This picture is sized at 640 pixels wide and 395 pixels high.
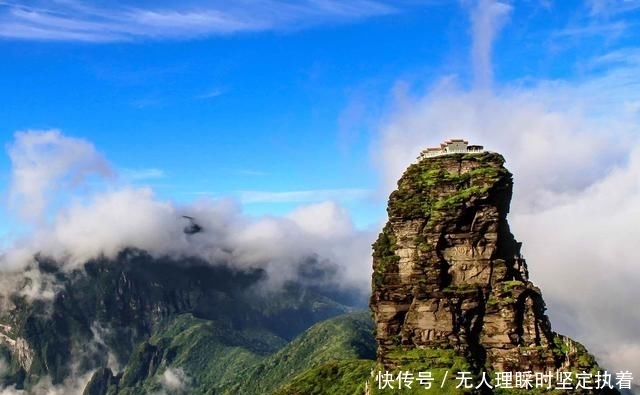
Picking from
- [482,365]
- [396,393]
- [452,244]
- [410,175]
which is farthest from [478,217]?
[396,393]

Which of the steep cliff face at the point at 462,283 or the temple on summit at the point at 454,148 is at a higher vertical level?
the temple on summit at the point at 454,148

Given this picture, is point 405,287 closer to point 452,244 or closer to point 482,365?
point 452,244

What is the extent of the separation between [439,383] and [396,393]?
12608 millimetres

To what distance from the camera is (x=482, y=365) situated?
17100 centimetres

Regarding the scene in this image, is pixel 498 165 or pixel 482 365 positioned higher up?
pixel 498 165

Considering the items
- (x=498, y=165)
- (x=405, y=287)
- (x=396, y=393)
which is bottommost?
(x=396, y=393)

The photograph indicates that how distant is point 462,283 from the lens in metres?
174

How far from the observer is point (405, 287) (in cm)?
17762

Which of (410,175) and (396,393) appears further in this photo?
(410,175)

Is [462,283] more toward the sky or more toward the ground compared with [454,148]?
more toward the ground

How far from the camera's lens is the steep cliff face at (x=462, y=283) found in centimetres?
16850

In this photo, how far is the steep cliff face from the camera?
Result: 16850 centimetres

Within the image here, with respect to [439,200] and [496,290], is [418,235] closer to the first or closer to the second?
[439,200]

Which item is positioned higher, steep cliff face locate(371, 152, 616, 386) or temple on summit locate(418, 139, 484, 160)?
temple on summit locate(418, 139, 484, 160)
